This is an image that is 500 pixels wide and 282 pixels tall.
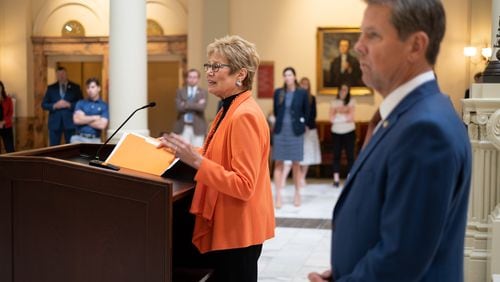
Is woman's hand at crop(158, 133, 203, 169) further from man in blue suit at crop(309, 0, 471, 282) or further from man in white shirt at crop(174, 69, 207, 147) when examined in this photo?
man in white shirt at crop(174, 69, 207, 147)

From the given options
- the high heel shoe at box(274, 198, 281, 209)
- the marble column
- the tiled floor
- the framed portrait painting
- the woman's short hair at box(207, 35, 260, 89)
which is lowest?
the tiled floor

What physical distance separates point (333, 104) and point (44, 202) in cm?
915

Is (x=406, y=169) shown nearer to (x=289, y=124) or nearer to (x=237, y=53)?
(x=237, y=53)

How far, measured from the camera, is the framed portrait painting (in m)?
13.8

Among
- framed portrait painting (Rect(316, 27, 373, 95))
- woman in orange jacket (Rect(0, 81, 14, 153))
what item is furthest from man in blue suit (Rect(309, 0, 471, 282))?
woman in orange jacket (Rect(0, 81, 14, 153))

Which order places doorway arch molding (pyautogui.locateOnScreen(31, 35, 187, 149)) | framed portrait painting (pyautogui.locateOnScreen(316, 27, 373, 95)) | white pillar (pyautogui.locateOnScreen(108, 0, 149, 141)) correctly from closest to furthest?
white pillar (pyautogui.locateOnScreen(108, 0, 149, 141)) < framed portrait painting (pyautogui.locateOnScreen(316, 27, 373, 95)) < doorway arch molding (pyautogui.locateOnScreen(31, 35, 187, 149))

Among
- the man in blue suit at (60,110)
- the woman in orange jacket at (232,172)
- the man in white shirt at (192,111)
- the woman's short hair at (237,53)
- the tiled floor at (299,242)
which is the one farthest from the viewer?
the man in blue suit at (60,110)

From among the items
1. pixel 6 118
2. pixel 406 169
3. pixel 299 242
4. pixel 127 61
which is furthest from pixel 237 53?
pixel 6 118

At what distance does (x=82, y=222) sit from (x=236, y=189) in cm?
68

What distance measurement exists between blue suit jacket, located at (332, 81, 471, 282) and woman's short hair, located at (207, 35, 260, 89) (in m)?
1.47

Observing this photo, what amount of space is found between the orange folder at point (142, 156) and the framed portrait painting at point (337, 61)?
423 inches

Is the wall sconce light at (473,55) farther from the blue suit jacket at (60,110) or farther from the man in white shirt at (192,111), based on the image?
the blue suit jacket at (60,110)

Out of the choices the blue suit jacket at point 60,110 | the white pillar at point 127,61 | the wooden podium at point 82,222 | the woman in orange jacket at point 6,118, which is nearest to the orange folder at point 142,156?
the wooden podium at point 82,222

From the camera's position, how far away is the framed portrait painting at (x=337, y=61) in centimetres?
1382
